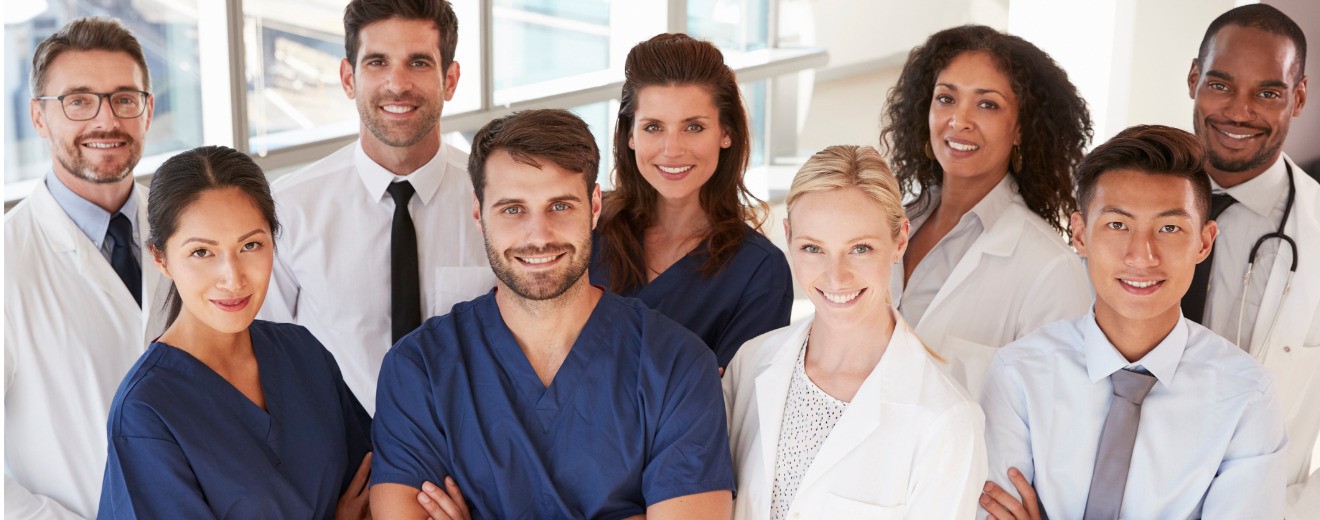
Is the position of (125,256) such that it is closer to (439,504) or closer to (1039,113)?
(439,504)

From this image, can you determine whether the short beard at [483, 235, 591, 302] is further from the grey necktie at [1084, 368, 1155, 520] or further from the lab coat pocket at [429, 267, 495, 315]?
the grey necktie at [1084, 368, 1155, 520]

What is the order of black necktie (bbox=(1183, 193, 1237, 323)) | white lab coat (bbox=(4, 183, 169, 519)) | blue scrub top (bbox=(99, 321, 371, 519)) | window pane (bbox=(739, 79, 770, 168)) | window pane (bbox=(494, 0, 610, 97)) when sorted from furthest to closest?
1. window pane (bbox=(739, 79, 770, 168))
2. window pane (bbox=(494, 0, 610, 97))
3. black necktie (bbox=(1183, 193, 1237, 323))
4. white lab coat (bbox=(4, 183, 169, 519))
5. blue scrub top (bbox=(99, 321, 371, 519))

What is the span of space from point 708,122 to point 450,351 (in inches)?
33.2

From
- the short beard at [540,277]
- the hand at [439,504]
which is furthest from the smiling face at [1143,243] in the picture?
the hand at [439,504]

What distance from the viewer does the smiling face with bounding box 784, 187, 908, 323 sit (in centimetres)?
208

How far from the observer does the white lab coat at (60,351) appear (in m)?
2.37

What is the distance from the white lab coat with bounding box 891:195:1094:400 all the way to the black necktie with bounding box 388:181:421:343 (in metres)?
1.12

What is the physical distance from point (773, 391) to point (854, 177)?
41cm

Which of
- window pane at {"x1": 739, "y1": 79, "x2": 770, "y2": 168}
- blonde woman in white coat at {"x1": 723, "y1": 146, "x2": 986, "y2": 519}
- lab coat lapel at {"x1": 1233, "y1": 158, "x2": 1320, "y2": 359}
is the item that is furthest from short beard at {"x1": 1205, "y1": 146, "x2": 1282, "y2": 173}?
window pane at {"x1": 739, "y1": 79, "x2": 770, "y2": 168}

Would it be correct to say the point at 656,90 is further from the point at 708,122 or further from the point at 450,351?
the point at 450,351

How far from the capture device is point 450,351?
84.0 inches

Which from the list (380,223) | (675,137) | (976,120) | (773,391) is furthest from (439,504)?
(976,120)

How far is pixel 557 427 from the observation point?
6.89 feet

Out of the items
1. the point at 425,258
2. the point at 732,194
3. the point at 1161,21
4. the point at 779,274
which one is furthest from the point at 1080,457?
the point at 1161,21
